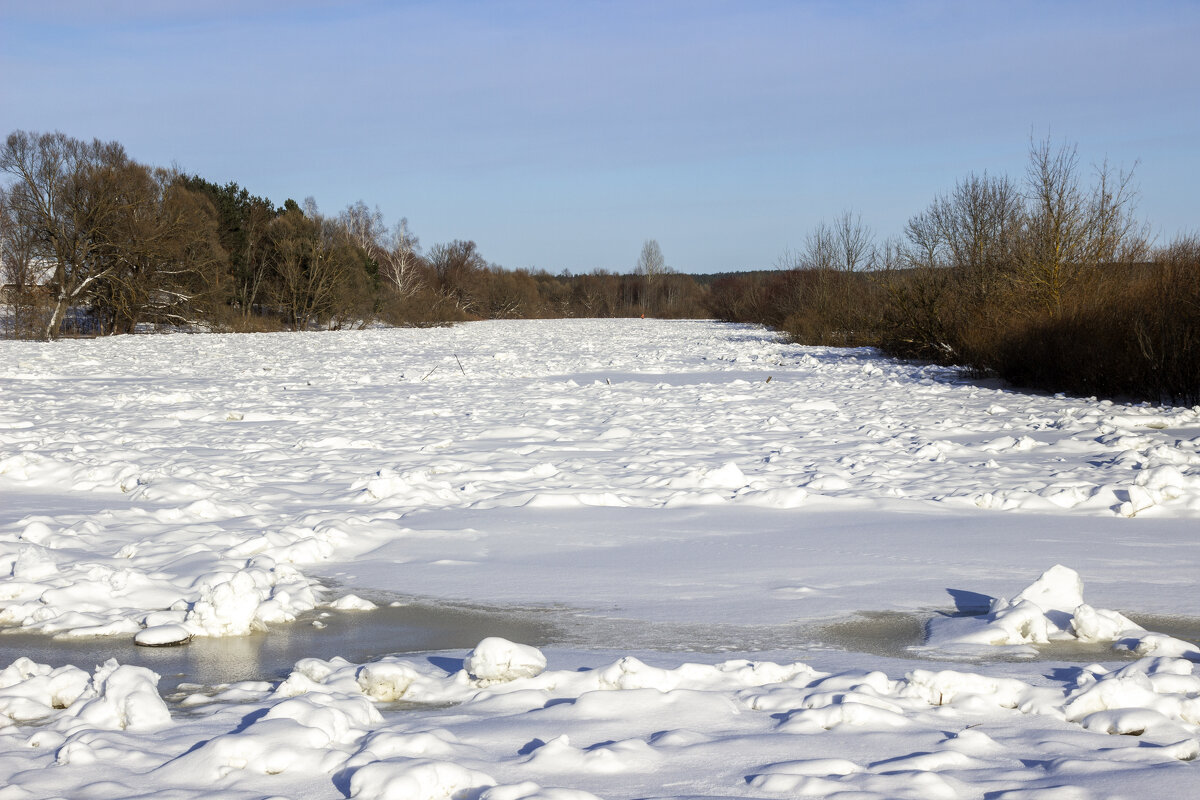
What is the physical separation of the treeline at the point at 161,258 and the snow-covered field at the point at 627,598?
2670 cm

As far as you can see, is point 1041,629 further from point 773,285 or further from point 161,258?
point 773,285

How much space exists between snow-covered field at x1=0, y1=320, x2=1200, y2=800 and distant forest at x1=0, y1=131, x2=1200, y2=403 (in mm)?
3809

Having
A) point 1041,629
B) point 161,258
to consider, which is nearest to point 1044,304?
point 1041,629

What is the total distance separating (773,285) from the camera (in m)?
52.0

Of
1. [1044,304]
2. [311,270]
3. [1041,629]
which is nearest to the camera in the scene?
[1041,629]

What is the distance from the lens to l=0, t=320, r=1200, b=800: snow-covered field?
2.71 m

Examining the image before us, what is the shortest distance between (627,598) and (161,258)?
36.1m

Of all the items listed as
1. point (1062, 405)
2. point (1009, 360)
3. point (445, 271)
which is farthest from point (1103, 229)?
point (445, 271)

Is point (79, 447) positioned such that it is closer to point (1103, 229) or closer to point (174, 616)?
point (174, 616)

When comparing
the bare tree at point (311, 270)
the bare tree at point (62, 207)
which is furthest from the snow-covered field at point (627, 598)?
the bare tree at point (311, 270)

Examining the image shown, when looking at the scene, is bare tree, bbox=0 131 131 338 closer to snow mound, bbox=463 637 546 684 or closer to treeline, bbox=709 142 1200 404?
treeline, bbox=709 142 1200 404

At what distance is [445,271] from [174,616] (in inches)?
2985

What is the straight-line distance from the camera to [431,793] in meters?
2.49

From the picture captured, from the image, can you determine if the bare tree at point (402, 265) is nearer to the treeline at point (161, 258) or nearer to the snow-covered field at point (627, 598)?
the treeline at point (161, 258)
